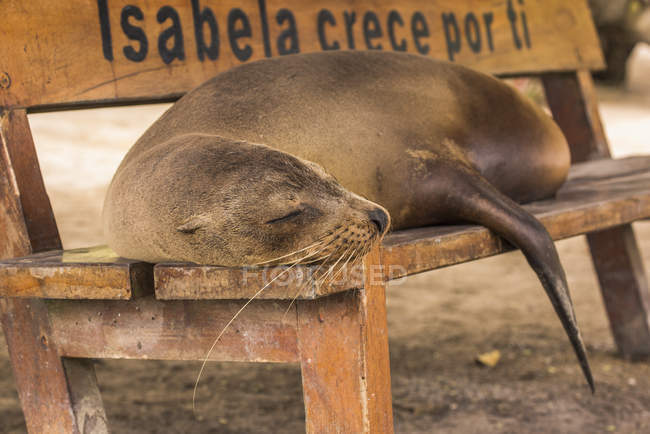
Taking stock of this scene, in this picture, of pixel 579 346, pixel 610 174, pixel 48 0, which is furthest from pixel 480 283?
pixel 48 0

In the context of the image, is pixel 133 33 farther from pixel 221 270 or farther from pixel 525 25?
pixel 525 25

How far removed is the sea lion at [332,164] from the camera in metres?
1.51

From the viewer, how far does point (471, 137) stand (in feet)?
7.78

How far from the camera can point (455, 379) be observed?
10.1 feet

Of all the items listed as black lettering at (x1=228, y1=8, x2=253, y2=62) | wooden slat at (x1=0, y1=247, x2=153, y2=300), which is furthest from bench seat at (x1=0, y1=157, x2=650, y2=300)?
black lettering at (x1=228, y1=8, x2=253, y2=62)

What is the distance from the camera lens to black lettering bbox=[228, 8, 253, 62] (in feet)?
9.07

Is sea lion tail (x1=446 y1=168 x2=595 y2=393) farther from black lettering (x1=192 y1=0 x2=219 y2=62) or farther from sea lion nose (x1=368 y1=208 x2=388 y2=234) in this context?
black lettering (x1=192 y1=0 x2=219 y2=62)

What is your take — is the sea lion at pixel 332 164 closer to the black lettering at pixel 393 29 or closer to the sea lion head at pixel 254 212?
the sea lion head at pixel 254 212

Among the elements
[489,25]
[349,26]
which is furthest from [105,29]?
[489,25]

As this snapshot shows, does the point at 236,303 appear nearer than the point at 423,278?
Yes

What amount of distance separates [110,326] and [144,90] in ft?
3.34

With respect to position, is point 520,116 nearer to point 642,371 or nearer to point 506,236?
point 506,236

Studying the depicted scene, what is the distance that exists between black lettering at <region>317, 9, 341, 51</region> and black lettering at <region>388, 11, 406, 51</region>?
28 cm

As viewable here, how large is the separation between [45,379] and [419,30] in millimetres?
2122
